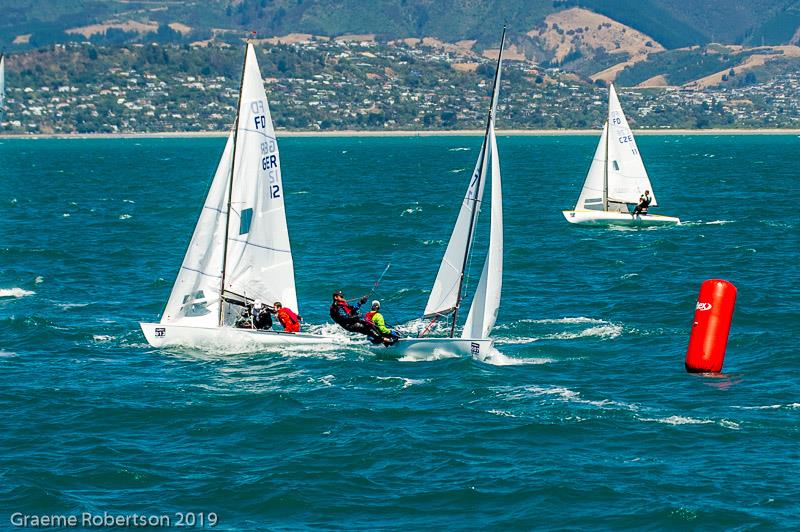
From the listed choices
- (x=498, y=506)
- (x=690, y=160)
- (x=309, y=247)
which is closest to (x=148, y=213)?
(x=309, y=247)

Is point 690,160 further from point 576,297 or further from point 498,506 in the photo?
point 498,506

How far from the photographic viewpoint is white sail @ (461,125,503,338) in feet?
130

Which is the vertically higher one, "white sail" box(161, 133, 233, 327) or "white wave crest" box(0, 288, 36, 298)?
"white sail" box(161, 133, 233, 327)

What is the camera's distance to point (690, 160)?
7372 inches

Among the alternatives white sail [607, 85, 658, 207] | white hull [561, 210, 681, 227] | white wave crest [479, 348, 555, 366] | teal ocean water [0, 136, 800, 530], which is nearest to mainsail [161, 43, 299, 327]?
teal ocean water [0, 136, 800, 530]

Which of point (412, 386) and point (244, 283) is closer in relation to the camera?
point (412, 386)

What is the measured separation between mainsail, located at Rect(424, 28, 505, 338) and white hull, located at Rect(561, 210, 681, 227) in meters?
41.9

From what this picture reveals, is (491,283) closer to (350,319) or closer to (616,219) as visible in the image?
(350,319)

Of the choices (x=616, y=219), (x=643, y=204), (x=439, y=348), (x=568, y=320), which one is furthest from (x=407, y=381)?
(x=643, y=204)

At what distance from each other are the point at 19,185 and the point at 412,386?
10382cm

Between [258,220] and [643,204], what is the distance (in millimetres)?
43107

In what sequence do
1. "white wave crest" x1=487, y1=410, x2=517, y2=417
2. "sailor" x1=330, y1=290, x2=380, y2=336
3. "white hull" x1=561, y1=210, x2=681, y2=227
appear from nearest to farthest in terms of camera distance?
"white wave crest" x1=487, y1=410, x2=517, y2=417, "sailor" x1=330, y1=290, x2=380, y2=336, "white hull" x1=561, y1=210, x2=681, y2=227

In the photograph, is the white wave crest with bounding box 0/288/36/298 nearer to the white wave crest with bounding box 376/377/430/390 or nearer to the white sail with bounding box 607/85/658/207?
the white wave crest with bounding box 376/377/430/390

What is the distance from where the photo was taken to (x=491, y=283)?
40406mm
